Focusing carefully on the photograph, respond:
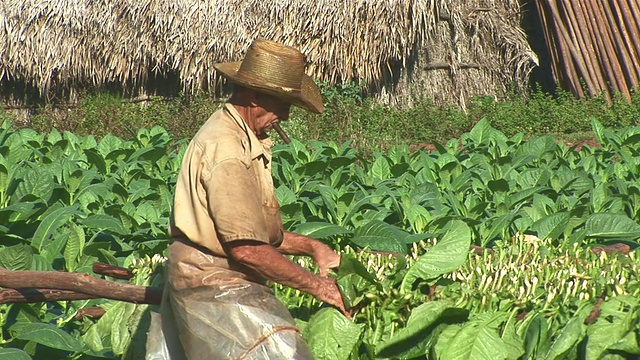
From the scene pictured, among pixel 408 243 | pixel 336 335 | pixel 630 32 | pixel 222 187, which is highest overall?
pixel 222 187

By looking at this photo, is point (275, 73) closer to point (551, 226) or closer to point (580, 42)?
point (551, 226)

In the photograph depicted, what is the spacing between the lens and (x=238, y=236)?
9.50ft

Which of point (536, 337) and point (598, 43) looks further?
point (598, 43)

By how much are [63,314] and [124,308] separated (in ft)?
1.39

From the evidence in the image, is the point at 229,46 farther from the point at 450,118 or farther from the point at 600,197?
the point at 600,197

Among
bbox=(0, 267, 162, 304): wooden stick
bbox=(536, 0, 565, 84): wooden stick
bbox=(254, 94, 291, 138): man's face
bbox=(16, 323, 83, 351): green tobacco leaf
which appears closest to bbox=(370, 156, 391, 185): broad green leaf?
bbox=(16, 323, 83, 351): green tobacco leaf

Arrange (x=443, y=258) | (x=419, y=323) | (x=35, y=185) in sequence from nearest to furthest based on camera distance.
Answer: (x=419, y=323) → (x=443, y=258) → (x=35, y=185)

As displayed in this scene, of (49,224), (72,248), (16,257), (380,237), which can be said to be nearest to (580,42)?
(380,237)

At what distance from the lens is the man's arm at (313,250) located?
3.28 metres

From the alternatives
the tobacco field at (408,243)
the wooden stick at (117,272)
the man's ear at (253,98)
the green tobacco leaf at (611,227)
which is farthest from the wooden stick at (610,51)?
the man's ear at (253,98)

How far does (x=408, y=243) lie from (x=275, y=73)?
160 centimetres

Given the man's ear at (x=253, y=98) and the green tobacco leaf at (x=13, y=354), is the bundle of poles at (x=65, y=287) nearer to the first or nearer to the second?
the green tobacco leaf at (x=13, y=354)

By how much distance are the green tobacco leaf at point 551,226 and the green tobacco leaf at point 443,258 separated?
125cm

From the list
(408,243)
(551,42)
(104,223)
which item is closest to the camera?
(408,243)
